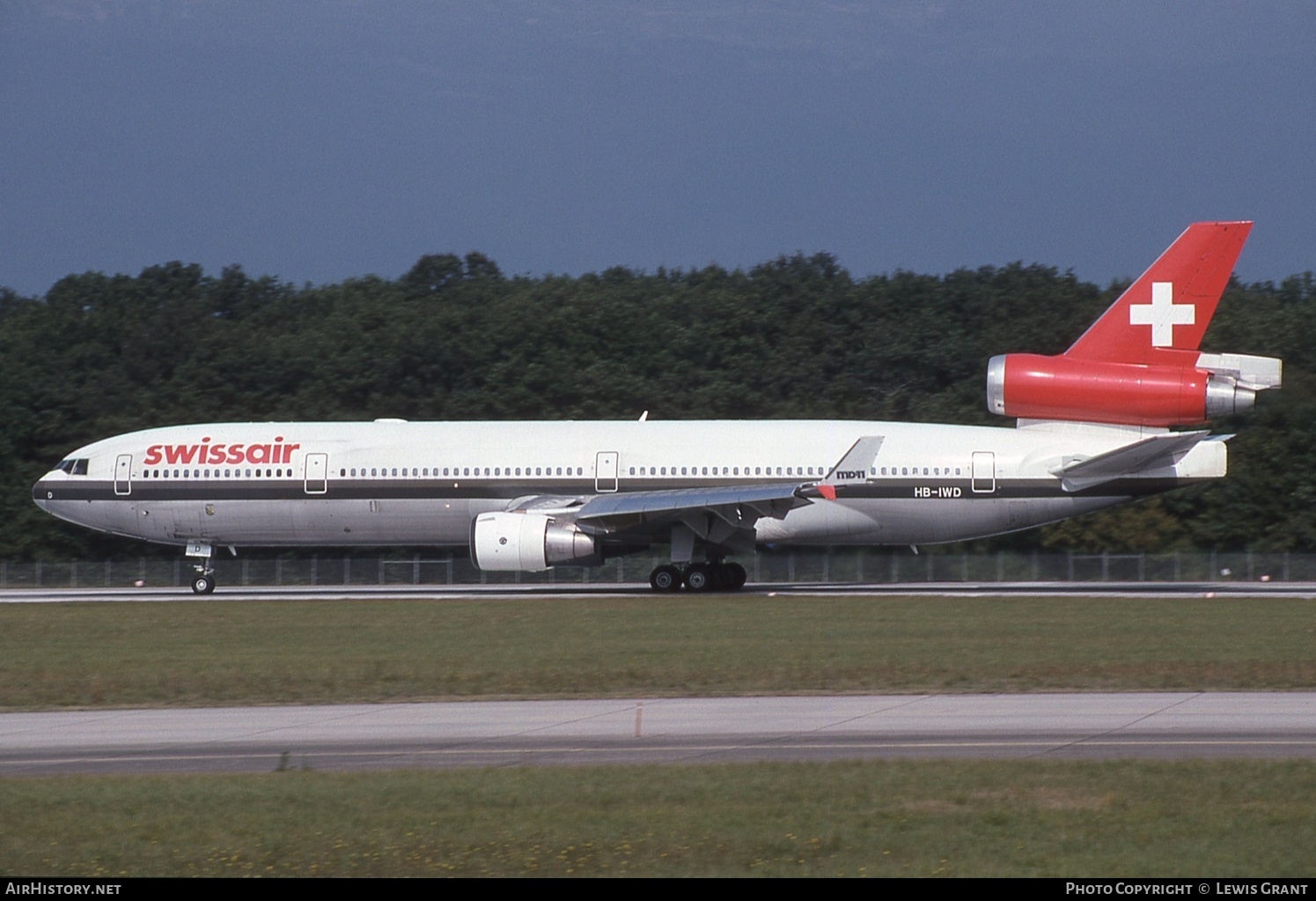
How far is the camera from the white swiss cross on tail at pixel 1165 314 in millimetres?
35156

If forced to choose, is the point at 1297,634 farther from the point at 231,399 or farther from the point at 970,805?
the point at 231,399

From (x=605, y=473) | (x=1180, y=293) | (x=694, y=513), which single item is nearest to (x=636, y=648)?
(x=694, y=513)

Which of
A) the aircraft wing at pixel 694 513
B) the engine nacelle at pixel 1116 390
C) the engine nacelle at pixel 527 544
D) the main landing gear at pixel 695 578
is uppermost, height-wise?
the engine nacelle at pixel 1116 390

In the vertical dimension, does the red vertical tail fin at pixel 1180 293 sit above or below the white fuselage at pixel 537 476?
above

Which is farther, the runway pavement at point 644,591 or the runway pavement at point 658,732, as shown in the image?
the runway pavement at point 644,591

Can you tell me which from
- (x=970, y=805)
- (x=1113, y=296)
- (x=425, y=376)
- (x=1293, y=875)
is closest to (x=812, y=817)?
(x=970, y=805)

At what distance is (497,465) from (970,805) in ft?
88.6

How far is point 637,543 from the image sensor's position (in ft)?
120

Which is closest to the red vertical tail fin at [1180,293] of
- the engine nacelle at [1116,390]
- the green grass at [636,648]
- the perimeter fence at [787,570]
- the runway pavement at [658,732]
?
the engine nacelle at [1116,390]

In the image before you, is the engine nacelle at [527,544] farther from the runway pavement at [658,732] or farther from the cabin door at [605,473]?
the runway pavement at [658,732]

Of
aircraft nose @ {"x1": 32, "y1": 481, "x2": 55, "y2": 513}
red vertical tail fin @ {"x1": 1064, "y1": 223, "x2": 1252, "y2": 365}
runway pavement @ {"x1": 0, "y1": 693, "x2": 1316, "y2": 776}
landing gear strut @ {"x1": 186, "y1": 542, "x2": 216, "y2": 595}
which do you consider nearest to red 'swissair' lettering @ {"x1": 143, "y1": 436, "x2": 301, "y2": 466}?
landing gear strut @ {"x1": 186, "y1": 542, "x2": 216, "y2": 595}

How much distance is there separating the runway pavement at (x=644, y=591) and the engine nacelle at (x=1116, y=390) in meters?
4.40

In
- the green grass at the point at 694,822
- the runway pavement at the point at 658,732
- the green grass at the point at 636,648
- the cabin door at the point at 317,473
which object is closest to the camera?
the green grass at the point at 694,822

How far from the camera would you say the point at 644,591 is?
125 ft
